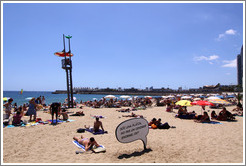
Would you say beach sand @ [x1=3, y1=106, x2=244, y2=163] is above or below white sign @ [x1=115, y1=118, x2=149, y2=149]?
below

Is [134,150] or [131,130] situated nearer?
[131,130]

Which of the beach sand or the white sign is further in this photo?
the white sign

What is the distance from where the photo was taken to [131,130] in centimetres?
434

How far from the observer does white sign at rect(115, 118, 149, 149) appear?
413cm

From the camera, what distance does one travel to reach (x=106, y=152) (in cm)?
453

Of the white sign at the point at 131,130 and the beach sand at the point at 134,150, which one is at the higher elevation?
the white sign at the point at 131,130

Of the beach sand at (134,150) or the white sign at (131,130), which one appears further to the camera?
the white sign at (131,130)

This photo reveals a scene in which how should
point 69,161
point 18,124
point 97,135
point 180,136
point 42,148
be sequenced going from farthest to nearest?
point 18,124 → point 97,135 → point 180,136 → point 42,148 → point 69,161

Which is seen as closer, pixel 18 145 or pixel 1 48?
pixel 1 48

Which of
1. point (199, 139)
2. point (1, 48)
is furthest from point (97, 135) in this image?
point (1, 48)

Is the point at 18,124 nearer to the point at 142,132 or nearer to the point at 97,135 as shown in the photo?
the point at 97,135

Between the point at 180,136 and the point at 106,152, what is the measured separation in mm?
3099

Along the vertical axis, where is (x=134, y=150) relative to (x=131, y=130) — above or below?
below

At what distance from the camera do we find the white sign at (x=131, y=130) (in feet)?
13.5
